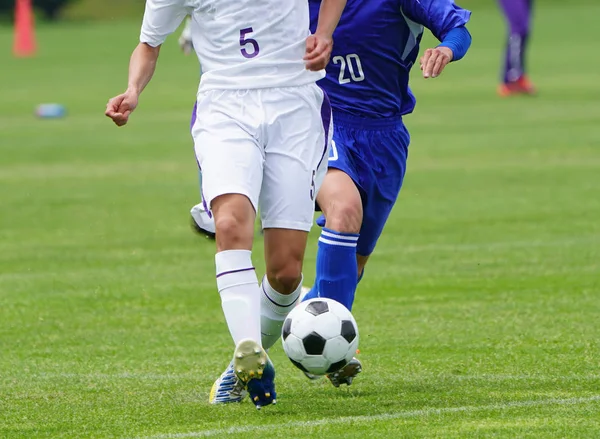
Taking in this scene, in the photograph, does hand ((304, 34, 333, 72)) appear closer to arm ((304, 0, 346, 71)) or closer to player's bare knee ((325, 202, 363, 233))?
arm ((304, 0, 346, 71))

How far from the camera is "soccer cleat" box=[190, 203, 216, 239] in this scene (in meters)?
6.71

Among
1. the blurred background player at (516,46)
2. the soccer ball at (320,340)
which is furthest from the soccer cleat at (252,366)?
the blurred background player at (516,46)

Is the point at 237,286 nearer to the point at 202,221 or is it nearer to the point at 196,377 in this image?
the point at 196,377

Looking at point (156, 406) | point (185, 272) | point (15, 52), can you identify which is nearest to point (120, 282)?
point (185, 272)

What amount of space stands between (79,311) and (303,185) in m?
3.25

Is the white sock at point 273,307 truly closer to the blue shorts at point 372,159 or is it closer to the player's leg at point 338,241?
the player's leg at point 338,241

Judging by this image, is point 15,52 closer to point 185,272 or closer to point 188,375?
point 185,272

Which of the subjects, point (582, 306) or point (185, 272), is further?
point (185, 272)

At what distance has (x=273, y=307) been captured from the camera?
630cm

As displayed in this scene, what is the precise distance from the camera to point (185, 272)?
10.2 meters

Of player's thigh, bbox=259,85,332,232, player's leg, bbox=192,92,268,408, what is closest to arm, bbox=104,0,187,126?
player's leg, bbox=192,92,268,408

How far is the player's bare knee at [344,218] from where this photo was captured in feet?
21.6

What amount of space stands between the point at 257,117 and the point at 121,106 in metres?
0.59

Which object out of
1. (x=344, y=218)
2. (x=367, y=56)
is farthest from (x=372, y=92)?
(x=344, y=218)
